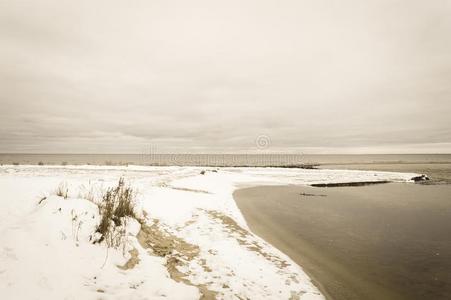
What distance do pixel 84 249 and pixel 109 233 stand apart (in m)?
0.76

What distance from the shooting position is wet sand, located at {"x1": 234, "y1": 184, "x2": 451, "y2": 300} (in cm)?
611

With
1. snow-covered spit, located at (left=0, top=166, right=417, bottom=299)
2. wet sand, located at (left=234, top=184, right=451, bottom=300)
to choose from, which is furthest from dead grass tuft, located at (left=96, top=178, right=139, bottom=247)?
wet sand, located at (left=234, top=184, right=451, bottom=300)

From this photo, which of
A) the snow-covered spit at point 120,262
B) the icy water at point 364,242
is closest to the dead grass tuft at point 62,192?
the snow-covered spit at point 120,262

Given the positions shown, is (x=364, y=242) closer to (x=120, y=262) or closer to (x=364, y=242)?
(x=364, y=242)

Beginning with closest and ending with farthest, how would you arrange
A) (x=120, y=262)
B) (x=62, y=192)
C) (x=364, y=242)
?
(x=120, y=262)
(x=62, y=192)
(x=364, y=242)

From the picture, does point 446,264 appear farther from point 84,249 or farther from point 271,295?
point 84,249

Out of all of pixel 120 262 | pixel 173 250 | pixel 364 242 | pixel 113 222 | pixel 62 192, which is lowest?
pixel 364 242

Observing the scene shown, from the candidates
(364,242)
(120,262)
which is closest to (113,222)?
(120,262)

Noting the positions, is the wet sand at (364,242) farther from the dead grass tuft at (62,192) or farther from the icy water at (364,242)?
the dead grass tuft at (62,192)

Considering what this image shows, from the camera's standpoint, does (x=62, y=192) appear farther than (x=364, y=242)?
No

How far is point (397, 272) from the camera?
22.4 feet

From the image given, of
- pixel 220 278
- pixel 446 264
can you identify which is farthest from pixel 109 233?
pixel 446 264

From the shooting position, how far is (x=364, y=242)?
30.0 ft

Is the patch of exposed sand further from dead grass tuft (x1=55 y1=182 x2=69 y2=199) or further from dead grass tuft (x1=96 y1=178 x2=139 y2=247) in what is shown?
dead grass tuft (x1=55 y1=182 x2=69 y2=199)
